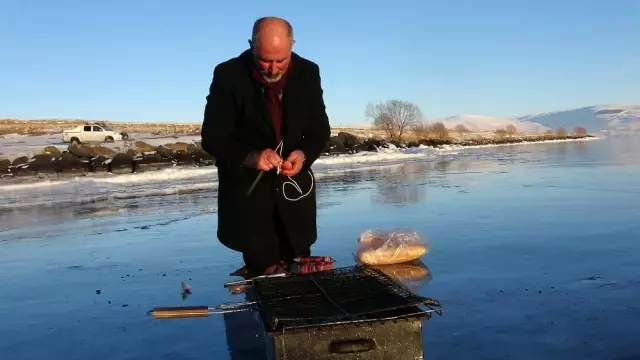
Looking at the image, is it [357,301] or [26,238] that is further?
[26,238]

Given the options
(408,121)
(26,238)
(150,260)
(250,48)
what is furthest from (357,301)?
(408,121)

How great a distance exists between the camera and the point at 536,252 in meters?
5.00

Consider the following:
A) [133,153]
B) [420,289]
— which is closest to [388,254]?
[420,289]

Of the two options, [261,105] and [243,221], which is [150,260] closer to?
[243,221]

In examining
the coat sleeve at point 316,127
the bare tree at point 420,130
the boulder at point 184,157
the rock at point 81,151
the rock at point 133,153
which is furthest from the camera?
the bare tree at point 420,130

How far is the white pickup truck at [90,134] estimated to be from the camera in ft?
126

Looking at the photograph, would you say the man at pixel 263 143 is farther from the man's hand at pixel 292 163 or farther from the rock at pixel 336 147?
the rock at pixel 336 147

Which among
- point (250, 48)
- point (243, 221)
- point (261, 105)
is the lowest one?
point (243, 221)

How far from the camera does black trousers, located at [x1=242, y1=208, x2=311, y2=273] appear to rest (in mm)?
3475

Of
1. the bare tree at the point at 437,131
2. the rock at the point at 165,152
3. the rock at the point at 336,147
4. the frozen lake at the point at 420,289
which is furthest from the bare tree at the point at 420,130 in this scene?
the frozen lake at the point at 420,289

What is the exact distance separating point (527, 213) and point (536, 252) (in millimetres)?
2549

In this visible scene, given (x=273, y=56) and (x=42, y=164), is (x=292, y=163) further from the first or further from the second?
(x=42, y=164)

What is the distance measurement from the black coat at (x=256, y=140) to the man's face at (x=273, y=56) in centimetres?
14

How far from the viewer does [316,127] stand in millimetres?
3531
